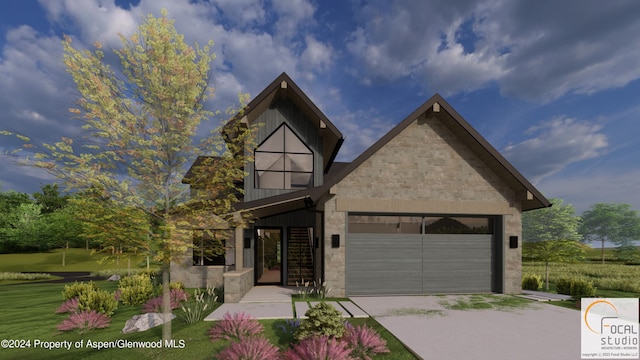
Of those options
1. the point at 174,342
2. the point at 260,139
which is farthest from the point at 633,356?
the point at 260,139

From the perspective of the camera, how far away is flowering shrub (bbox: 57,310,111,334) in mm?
7797

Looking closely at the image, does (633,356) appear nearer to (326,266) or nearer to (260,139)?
(326,266)

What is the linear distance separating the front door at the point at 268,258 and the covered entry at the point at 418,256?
4.91 m

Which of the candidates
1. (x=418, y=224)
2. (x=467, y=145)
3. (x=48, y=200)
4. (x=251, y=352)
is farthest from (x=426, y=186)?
(x=48, y=200)

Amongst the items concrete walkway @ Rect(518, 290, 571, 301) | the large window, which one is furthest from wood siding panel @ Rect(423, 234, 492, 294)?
concrete walkway @ Rect(518, 290, 571, 301)

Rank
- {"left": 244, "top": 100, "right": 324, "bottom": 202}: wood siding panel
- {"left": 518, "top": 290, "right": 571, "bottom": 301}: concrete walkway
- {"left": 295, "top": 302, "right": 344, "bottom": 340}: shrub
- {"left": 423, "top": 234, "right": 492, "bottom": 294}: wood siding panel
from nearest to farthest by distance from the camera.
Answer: {"left": 295, "top": 302, "right": 344, "bottom": 340}: shrub → {"left": 518, "top": 290, "right": 571, "bottom": 301}: concrete walkway → {"left": 423, "top": 234, "right": 492, "bottom": 294}: wood siding panel → {"left": 244, "top": 100, "right": 324, "bottom": 202}: wood siding panel

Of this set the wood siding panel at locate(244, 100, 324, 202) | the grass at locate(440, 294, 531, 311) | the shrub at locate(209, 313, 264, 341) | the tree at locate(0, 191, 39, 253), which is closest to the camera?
the shrub at locate(209, 313, 264, 341)

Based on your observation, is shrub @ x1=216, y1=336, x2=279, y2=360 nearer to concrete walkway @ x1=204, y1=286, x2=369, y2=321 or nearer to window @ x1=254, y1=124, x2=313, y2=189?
concrete walkway @ x1=204, y1=286, x2=369, y2=321

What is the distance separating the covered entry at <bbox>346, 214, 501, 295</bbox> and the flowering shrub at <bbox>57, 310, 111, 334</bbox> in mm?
8373

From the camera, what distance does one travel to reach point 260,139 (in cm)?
1453

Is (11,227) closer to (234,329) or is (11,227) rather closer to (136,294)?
(136,294)

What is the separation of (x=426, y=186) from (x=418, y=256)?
3.13 metres

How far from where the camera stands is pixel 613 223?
7738 centimetres

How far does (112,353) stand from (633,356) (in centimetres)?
1171
